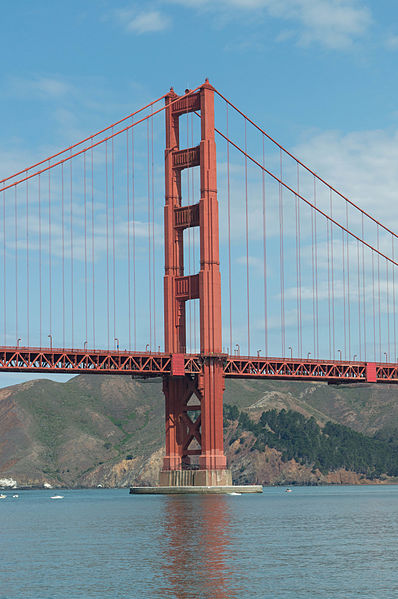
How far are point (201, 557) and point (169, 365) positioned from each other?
70092 mm

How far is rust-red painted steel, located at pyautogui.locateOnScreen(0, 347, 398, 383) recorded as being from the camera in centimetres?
11156

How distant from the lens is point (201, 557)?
48656mm

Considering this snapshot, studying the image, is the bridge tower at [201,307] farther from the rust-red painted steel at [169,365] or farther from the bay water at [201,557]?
the bay water at [201,557]

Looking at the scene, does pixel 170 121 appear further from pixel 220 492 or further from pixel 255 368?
pixel 220 492

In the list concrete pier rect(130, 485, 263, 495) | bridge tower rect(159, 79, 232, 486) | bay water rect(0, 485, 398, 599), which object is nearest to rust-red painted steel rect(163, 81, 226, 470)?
bridge tower rect(159, 79, 232, 486)

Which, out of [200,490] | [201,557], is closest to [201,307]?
[200,490]

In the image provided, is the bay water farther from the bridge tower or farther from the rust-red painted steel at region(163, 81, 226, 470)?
the rust-red painted steel at region(163, 81, 226, 470)

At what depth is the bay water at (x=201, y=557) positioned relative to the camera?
1591 inches

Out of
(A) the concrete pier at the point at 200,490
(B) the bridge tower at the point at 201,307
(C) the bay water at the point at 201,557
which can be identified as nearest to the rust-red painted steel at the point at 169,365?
(B) the bridge tower at the point at 201,307

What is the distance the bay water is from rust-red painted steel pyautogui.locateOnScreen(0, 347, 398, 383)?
31.1 metres

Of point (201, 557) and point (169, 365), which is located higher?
point (169, 365)

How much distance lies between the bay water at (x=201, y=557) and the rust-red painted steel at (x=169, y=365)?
102 feet

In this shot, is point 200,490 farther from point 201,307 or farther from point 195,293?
point 195,293

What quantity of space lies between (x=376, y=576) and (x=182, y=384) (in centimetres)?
7776
